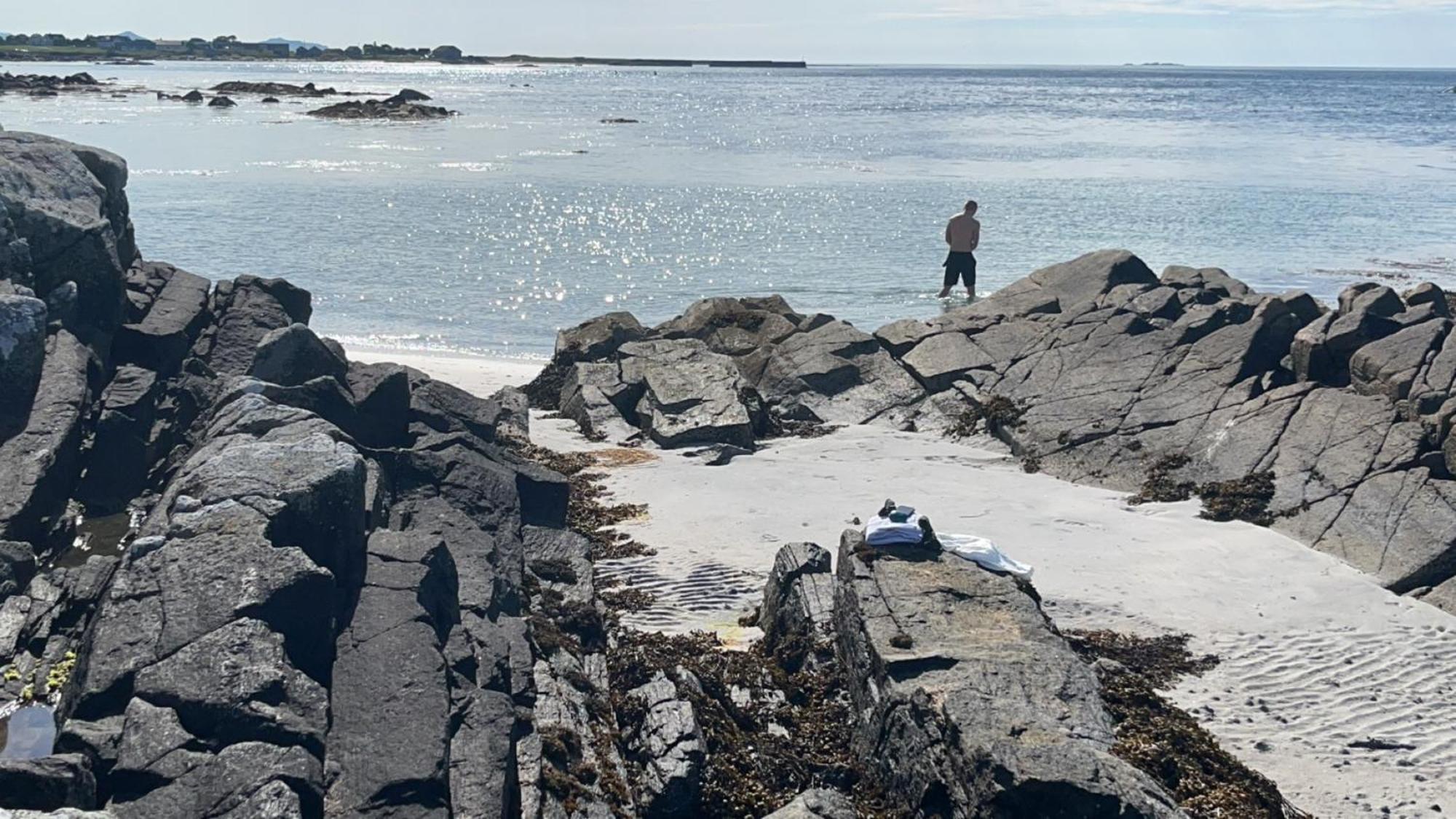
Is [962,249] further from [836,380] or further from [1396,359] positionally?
[1396,359]

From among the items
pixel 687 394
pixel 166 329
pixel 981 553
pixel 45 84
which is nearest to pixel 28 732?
pixel 981 553

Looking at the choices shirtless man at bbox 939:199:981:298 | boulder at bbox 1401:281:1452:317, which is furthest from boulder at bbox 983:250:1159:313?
shirtless man at bbox 939:199:981:298

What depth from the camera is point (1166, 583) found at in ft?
47.2

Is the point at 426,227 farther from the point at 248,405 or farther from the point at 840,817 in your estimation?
the point at 840,817

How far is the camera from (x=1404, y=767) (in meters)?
10.7

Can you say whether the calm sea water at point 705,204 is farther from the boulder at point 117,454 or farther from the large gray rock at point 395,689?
the large gray rock at point 395,689

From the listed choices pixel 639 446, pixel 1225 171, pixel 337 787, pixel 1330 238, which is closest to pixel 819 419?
pixel 639 446

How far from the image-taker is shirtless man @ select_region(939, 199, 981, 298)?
29.7 m

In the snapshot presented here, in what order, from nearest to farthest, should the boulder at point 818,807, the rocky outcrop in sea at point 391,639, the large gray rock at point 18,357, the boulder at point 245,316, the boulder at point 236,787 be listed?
1. the boulder at point 236,787
2. the rocky outcrop in sea at point 391,639
3. the boulder at point 818,807
4. the large gray rock at point 18,357
5. the boulder at point 245,316

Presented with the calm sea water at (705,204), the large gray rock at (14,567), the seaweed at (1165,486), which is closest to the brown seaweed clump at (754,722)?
the large gray rock at (14,567)

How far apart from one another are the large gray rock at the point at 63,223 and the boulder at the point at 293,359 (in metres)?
3.15

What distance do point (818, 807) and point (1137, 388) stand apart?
1239 cm

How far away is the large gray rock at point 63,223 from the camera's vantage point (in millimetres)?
16547

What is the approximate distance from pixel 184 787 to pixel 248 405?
550cm
